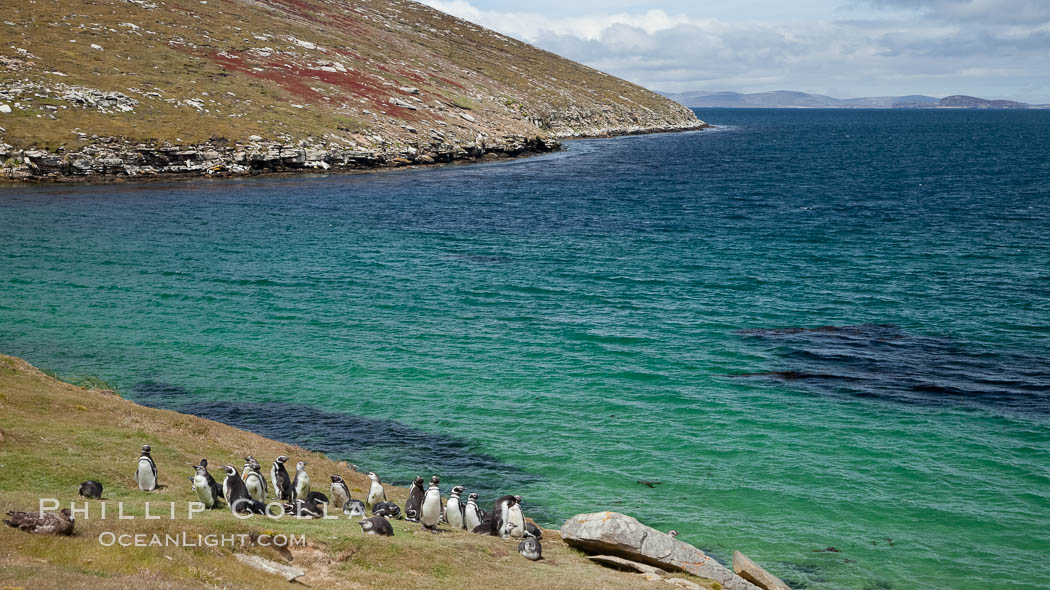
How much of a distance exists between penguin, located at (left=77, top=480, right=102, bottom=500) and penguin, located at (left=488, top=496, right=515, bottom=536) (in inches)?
364

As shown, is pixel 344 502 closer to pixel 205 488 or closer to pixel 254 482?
pixel 254 482

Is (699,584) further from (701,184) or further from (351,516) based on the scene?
(701,184)

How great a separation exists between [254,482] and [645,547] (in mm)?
9827

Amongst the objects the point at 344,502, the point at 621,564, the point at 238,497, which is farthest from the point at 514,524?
the point at 238,497

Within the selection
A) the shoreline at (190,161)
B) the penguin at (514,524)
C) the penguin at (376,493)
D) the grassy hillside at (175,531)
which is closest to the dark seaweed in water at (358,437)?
the grassy hillside at (175,531)

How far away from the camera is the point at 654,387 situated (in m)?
34.1

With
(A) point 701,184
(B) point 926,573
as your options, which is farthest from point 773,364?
(A) point 701,184

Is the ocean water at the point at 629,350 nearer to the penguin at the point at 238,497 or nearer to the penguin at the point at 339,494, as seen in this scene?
the penguin at the point at 339,494

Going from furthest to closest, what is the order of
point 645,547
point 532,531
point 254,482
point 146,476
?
point 532,531
point 254,482
point 645,547
point 146,476

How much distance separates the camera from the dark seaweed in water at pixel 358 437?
86.4ft

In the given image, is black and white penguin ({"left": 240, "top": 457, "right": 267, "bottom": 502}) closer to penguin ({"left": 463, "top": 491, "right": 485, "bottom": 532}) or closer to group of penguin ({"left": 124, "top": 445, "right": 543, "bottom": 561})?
group of penguin ({"left": 124, "top": 445, "right": 543, "bottom": 561})

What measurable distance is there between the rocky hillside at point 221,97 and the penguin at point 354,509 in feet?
278

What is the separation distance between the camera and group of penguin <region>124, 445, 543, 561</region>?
1781cm

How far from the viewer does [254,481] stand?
19.0 meters
